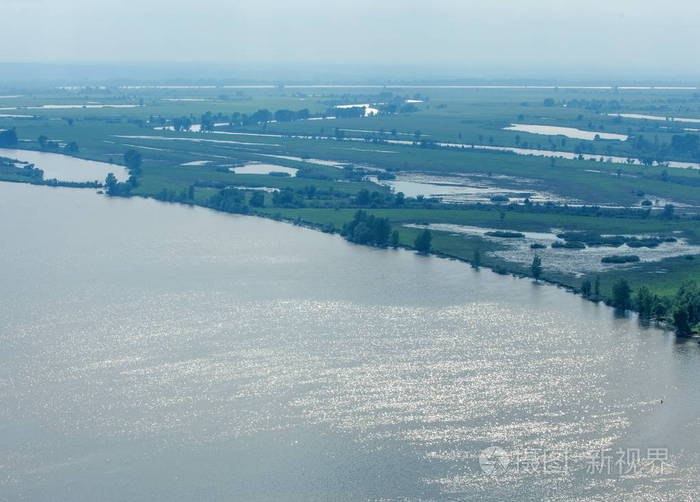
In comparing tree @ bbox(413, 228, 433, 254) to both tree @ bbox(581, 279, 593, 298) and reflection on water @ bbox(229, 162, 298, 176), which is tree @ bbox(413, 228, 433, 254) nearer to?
tree @ bbox(581, 279, 593, 298)

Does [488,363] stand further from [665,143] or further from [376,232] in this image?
[665,143]

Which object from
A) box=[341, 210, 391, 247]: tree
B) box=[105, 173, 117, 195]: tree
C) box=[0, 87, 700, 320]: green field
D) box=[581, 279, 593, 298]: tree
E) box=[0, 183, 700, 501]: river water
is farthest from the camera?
box=[105, 173, 117, 195]: tree

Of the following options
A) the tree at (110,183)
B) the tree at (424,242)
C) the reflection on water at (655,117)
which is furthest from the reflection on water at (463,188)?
the reflection on water at (655,117)

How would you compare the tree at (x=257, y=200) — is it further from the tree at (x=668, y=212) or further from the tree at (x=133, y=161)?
the tree at (x=668, y=212)

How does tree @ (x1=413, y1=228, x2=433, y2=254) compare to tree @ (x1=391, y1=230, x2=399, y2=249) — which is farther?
tree @ (x1=391, y1=230, x2=399, y2=249)

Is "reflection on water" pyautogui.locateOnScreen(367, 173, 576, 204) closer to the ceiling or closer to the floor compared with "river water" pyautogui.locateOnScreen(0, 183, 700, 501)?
closer to the ceiling

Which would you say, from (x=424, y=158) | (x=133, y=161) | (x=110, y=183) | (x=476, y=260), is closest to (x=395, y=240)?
(x=476, y=260)

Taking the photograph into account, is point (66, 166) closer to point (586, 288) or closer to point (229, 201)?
point (229, 201)

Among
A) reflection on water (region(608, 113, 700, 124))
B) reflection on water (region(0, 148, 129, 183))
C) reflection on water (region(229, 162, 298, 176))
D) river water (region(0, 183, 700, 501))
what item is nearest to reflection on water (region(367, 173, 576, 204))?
reflection on water (region(229, 162, 298, 176))
